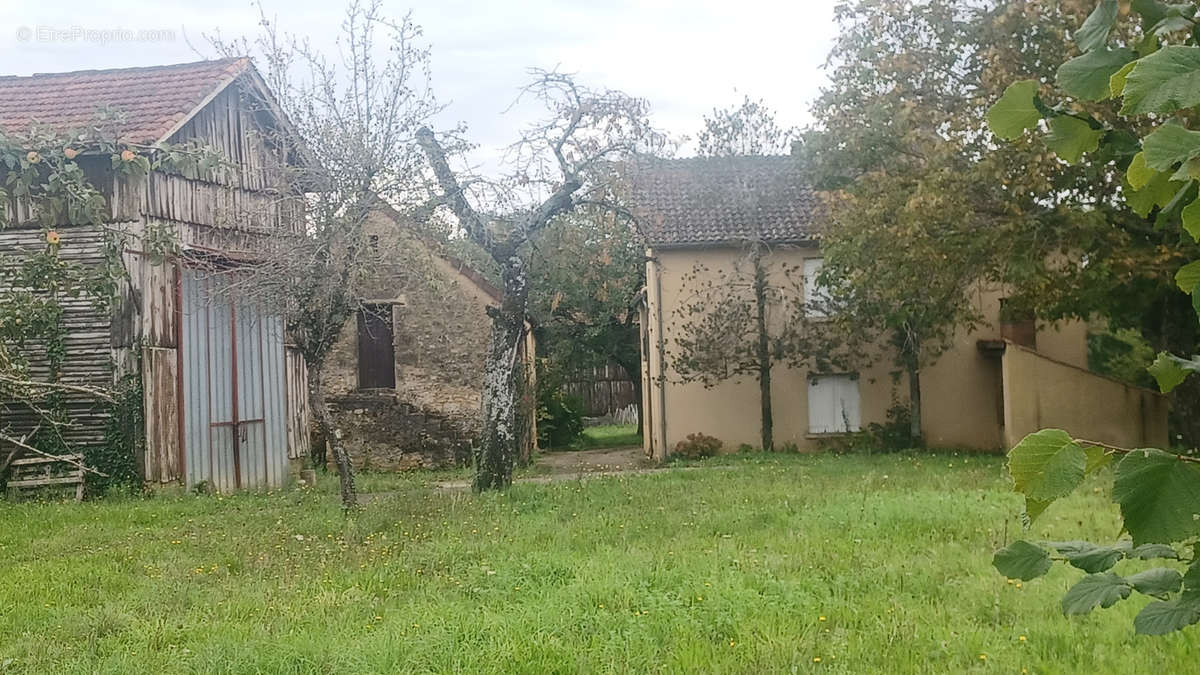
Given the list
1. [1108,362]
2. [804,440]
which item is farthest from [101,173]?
[1108,362]

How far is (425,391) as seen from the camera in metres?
23.1

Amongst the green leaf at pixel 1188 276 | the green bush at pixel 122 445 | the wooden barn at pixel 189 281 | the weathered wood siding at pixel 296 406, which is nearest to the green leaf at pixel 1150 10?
the green leaf at pixel 1188 276

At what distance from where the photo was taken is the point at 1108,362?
22984 mm

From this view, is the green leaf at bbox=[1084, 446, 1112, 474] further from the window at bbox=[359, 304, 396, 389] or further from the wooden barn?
the window at bbox=[359, 304, 396, 389]

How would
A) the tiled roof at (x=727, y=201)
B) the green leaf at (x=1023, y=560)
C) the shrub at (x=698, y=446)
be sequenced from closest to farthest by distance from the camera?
1. the green leaf at (x=1023, y=560)
2. the shrub at (x=698, y=446)
3. the tiled roof at (x=727, y=201)

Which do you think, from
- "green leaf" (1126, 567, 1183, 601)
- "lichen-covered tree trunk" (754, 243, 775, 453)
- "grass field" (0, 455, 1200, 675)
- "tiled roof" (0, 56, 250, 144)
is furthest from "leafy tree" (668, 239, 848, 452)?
"green leaf" (1126, 567, 1183, 601)

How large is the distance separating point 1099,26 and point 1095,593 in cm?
101

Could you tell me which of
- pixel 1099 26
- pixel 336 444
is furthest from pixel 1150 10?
pixel 336 444

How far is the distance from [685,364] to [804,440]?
3.25 m

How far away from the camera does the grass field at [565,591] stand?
605cm

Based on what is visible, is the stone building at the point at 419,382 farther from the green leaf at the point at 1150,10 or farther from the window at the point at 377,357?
the green leaf at the point at 1150,10

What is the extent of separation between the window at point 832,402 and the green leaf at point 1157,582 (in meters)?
22.0

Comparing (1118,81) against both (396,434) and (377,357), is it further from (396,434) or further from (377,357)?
(377,357)

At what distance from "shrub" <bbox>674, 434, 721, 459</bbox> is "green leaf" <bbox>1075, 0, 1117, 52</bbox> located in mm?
21838
